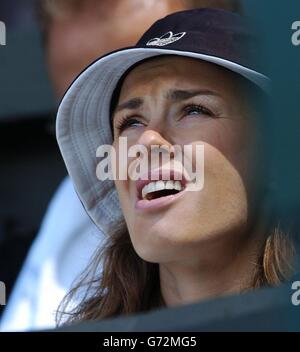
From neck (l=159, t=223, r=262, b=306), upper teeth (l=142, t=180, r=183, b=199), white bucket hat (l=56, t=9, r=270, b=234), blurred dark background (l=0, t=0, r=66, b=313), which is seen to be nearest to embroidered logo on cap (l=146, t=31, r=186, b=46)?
white bucket hat (l=56, t=9, r=270, b=234)

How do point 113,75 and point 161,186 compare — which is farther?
point 113,75

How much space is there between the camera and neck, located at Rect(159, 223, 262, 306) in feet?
4.01

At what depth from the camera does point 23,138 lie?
210 cm

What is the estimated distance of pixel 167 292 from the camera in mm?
1312

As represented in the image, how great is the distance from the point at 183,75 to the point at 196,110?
0.20ft

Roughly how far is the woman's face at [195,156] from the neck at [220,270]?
16mm

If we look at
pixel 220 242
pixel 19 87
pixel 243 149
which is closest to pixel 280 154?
pixel 243 149

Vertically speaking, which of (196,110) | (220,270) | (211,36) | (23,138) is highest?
(23,138)

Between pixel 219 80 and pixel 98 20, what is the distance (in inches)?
24.2

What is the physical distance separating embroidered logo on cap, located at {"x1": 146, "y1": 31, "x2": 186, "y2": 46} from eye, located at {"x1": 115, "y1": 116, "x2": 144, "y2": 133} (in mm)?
128

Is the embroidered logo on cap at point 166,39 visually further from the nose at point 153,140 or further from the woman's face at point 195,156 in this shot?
the nose at point 153,140

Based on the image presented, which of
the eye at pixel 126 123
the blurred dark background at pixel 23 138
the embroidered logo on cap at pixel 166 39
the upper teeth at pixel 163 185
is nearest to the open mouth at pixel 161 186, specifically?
the upper teeth at pixel 163 185

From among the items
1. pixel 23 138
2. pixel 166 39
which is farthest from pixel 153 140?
pixel 23 138

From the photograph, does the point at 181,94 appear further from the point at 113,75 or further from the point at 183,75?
the point at 113,75
